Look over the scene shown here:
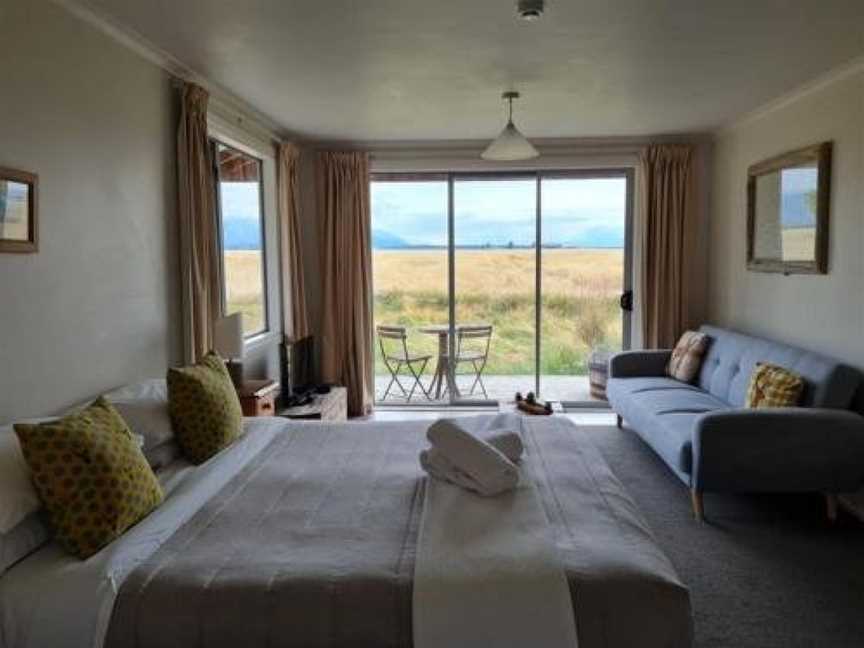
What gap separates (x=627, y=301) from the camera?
6059mm

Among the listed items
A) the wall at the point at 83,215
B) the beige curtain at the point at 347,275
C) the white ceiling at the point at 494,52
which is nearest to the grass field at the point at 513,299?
the beige curtain at the point at 347,275

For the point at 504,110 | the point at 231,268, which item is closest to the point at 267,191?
the point at 231,268

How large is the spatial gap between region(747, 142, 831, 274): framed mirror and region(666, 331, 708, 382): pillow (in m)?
0.66

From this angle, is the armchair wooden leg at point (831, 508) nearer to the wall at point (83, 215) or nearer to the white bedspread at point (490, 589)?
the white bedspread at point (490, 589)

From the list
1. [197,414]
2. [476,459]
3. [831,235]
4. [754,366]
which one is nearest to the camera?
[476,459]

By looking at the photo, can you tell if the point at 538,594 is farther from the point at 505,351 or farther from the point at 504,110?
the point at 505,351

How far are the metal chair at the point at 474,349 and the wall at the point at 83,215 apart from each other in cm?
313

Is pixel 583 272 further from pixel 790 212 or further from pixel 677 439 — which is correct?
pixel 677 439

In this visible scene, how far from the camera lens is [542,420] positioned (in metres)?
3.26

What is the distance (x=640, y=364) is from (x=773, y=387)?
1.70 meters

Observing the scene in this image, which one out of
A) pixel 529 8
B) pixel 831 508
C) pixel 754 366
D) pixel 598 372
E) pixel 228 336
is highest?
pixel 529 8

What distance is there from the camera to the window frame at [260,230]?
419 centimetres

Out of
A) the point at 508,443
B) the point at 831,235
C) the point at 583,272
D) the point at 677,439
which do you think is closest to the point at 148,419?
the point at 508,443

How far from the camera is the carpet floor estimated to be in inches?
99.7
